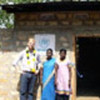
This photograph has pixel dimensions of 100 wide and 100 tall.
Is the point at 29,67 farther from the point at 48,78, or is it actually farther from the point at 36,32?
the point at 36,32

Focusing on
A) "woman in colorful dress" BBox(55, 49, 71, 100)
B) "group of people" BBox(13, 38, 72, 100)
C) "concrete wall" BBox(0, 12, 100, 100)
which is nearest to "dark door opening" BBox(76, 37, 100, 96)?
"concrete wall" BBox(0, 12, 100, 100)

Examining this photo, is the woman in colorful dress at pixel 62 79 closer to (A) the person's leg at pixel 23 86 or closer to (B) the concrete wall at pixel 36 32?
(A) the person's leg at pixel 23 86

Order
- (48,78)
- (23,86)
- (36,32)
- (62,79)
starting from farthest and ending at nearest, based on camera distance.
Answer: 1. (36,32)
2. (23,86)
3. (48,78)
4. (62,79)

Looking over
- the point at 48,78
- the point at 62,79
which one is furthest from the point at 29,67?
the point at 62,79

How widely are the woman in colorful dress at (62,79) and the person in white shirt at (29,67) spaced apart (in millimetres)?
697

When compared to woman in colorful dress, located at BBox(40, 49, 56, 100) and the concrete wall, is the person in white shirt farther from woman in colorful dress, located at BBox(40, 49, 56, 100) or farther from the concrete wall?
the concrete wall

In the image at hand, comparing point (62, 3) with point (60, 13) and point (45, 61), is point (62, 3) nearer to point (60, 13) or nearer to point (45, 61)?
point (60, 13)

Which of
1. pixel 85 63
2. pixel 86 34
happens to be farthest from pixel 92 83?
pixel 86 34

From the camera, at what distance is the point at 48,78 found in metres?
8.47

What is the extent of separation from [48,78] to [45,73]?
0.17 meters

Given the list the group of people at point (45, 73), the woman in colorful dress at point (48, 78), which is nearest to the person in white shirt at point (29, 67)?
the group of people at point (45, 73)

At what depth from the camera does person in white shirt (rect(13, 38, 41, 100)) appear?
8.48 meters

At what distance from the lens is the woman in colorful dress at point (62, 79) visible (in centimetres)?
799

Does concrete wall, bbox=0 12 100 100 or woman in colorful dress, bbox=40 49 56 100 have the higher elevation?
concrete wall, bbox=0 12 100 100
